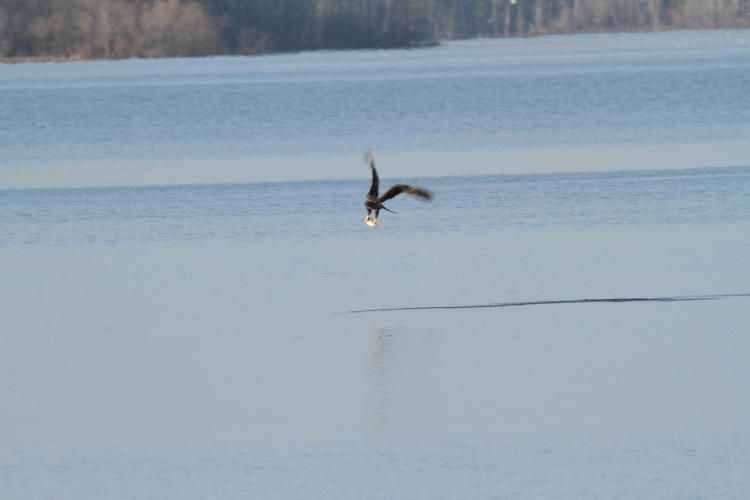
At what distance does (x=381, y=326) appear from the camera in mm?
12430

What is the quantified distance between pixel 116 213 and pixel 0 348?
352 inches

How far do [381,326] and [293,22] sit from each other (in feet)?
289

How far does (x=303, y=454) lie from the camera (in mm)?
9023

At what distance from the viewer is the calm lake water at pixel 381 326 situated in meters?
8.85

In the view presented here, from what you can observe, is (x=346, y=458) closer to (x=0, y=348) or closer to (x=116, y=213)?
(x=0, y=348)

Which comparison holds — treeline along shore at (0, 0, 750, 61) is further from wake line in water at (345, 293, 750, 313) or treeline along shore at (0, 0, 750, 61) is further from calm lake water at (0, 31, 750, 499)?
wake line in water at (345, 293, 750, 313)

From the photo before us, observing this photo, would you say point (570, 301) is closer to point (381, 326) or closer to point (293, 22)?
point (381, 326)

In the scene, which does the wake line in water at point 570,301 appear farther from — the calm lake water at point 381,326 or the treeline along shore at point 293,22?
the treeline along shore at point 293,22

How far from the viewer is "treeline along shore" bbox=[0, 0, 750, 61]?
3302 inches

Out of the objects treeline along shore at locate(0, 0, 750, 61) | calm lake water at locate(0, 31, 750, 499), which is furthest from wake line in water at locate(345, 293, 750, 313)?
treeline along shore at locate(0, 0, 750, 61)

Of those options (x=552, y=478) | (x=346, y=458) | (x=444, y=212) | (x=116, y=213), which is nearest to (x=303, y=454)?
(x=346, y=458)

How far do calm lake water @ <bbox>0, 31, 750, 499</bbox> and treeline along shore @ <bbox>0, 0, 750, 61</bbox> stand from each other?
5496cm

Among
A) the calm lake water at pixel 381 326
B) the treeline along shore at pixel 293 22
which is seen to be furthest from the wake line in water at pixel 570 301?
the treeline along shore at pixel 293 22

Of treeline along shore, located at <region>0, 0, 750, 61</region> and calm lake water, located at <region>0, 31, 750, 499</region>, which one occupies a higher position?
treeline along shore, located at <region>0, 0, 750, 61</region>
